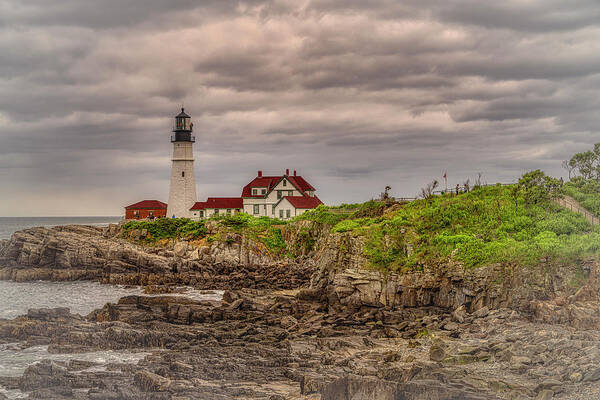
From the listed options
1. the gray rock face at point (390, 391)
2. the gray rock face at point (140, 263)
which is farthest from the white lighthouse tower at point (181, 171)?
the gray rock face at point (390, 391)

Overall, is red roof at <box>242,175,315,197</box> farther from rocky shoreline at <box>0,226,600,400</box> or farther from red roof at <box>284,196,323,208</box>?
rocky shoreline at <box>0,226,600,400</box>

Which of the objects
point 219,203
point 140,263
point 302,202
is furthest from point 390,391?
point 219,203

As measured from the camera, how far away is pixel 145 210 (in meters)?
79.1

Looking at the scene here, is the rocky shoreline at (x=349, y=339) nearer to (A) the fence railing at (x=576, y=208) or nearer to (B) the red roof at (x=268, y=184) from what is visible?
(A) the fence railing at (x=576, y=208)

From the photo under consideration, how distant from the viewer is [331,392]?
15914mm

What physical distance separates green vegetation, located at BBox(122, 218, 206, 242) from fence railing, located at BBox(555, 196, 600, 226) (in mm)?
35521

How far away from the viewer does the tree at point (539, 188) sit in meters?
31.9

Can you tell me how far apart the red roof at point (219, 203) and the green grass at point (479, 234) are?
37.3 meters

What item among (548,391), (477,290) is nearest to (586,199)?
(477,290)

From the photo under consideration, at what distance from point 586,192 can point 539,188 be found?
17.8 feet

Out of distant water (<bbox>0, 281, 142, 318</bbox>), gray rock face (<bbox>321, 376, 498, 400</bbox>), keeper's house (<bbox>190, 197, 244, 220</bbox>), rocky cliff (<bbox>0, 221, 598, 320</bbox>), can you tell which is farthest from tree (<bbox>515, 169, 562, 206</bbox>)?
keeper's house (<bbox>190, 197, 244, 220</bbox>)

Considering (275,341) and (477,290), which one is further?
(477,290)

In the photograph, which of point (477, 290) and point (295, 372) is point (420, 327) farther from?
point (295, 372)

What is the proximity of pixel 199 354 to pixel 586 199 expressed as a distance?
25884 mm
